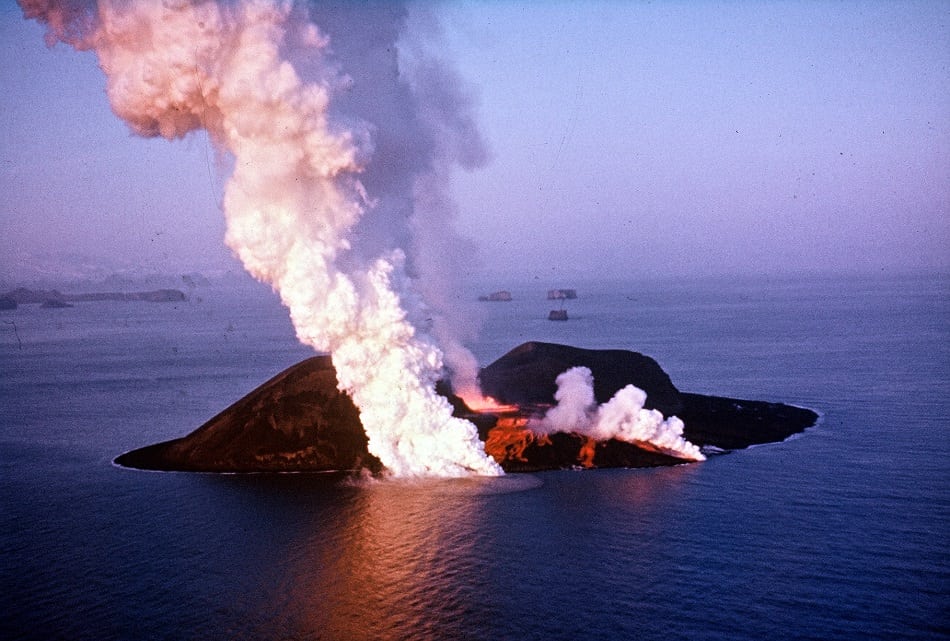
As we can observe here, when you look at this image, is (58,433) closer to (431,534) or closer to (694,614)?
(431,534)

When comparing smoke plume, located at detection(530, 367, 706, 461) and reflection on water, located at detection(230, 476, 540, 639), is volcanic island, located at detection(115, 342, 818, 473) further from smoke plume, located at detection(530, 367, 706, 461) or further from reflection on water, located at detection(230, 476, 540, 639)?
reflection on water, located at detection(230, 476, 540, 639)

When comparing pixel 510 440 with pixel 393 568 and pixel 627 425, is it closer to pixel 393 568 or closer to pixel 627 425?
pixel 627 425

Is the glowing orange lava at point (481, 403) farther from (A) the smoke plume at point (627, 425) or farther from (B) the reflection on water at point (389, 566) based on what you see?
(B) the reflection on water at point (389, 566)

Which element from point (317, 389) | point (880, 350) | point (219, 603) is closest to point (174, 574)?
point (219, 603)

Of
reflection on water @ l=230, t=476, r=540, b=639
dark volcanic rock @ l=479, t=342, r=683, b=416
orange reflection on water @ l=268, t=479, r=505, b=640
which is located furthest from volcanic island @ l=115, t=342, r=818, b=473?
orange reflection on water @ l=268, t=479, r=505, b=640

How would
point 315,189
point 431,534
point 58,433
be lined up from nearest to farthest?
point 431,534 → point 315,189 → point 58,433

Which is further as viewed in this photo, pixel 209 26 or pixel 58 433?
pixel 58 433

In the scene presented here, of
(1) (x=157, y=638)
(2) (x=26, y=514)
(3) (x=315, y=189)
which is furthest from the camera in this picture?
(3) (x=315, y=189)

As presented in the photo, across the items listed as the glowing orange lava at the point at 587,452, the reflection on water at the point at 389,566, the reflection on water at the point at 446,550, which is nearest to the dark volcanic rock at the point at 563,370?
the glowing orange lava at the point at 587,452

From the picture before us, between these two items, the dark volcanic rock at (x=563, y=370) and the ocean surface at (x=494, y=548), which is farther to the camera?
the dark volcanic rock at (x=563, y=370)
